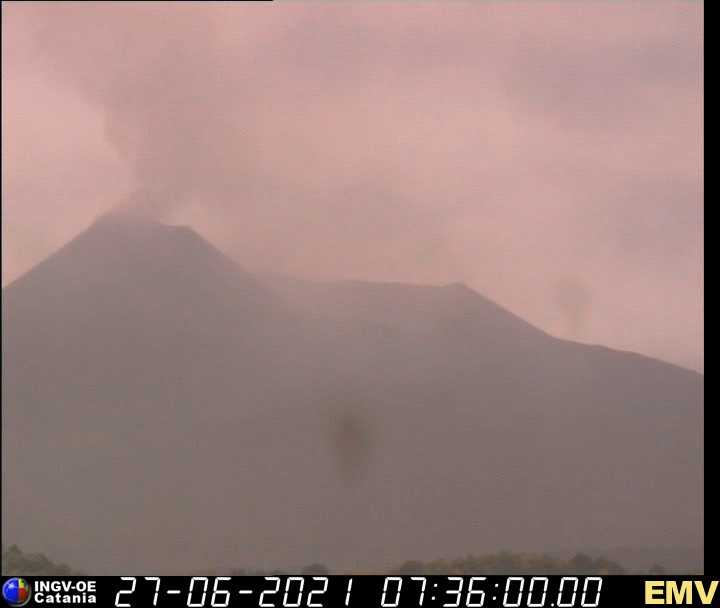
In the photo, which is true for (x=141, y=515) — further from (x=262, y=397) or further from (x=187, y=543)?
(x=262, y=397)

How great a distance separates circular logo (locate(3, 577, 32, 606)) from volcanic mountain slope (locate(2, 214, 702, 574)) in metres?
33.9

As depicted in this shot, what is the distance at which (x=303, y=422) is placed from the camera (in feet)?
226

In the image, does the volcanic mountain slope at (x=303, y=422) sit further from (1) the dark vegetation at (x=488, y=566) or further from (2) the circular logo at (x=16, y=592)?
(2) the circular logo at (x=16, y=592)

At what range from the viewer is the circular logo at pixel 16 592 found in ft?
72.3

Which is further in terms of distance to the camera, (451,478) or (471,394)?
(471,394)

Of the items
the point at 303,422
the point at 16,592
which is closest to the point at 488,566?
the point at 16,592

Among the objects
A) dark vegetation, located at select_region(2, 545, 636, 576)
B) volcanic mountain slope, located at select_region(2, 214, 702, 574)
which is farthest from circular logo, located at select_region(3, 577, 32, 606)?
volcanic mountain slope, located at select_region(2, 214, 702, 574)

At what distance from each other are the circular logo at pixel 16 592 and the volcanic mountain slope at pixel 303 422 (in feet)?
111

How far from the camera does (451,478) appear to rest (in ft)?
214

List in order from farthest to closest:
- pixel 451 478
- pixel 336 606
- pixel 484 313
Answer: pixel 484 313
pixel 451 478
pixel 336 606

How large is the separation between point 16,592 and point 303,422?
1848 inches

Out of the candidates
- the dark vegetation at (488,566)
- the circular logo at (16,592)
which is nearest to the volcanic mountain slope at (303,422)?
the dark vegetation at (488,566)

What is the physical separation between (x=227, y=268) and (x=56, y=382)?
65.0ft
